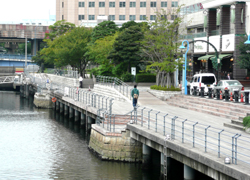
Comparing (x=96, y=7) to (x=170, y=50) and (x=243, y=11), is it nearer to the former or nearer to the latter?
(x=243, y=11)

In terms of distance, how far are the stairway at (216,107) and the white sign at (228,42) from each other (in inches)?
599

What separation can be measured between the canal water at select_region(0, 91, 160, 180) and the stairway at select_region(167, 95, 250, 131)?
23.0 ft

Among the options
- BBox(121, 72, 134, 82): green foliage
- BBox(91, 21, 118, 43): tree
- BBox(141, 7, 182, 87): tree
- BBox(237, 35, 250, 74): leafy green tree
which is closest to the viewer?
BBox(141, 7, 182, 87): tree

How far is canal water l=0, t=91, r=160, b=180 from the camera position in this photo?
20.5 m

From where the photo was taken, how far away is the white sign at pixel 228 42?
163 ft

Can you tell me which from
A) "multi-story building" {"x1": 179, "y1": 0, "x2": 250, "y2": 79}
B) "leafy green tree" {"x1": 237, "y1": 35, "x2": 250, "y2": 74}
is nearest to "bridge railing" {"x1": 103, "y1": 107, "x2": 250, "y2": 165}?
"multi-story building" {"x1": 179, "y1": 0, "x2": 250, "y2": 79}

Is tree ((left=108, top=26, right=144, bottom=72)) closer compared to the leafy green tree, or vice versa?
the leafy green tree

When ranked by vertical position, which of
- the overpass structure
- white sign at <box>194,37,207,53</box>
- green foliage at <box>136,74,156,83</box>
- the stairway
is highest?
the overpass structure

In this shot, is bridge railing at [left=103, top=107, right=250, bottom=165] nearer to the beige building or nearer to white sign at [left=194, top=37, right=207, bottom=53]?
white sign at [left=194, top=37, right=207, bottom=53]

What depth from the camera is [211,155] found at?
15250mm

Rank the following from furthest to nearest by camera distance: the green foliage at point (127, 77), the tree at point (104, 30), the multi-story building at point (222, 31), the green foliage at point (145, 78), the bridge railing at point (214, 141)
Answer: the tree at point (104, 30) → the green foliage at point (127, 77) → the green foliage at point (145, 78) → the multi-story building at point (222, 31) → the bridge railing at point (214, 141)

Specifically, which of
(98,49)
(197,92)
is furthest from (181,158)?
(98,49)

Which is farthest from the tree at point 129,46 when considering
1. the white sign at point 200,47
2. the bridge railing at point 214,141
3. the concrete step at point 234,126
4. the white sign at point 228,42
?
the concrete step at point 234,126

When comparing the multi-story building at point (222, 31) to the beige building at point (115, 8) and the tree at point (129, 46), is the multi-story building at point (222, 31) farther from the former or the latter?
the beige building at point (115, 8)
